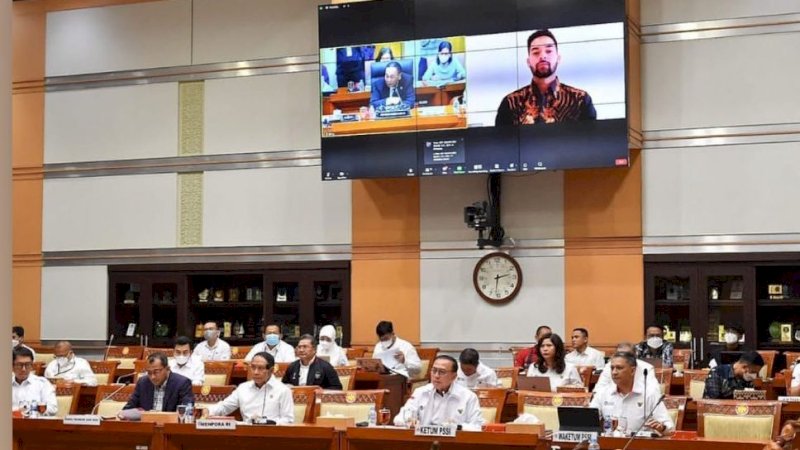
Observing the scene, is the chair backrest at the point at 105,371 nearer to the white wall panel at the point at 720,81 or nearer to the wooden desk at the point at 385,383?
the wooden desk at the point at 385,383

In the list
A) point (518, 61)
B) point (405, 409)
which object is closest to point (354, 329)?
point (518, 61)

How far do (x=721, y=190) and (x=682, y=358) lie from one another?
2.35 meters

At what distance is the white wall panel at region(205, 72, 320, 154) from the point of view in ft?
53.9

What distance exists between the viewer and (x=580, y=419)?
22.9 ft

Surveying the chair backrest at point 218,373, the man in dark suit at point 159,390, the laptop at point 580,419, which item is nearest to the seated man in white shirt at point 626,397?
the laptop at point 580,419

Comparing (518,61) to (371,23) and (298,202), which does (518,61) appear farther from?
(298,202)

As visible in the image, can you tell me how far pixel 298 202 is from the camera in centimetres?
1644

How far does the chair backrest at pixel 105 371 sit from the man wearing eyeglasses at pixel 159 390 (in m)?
3.47

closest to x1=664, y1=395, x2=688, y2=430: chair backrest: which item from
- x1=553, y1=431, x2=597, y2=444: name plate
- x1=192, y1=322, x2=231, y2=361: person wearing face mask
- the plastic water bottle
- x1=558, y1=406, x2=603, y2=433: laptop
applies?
x1=558, y1=406, x2=603, y2=433: laptop

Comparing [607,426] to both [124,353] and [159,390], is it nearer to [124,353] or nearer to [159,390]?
[159,390]

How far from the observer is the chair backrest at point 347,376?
12.1 meters

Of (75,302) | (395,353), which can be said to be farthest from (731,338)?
(75,302)

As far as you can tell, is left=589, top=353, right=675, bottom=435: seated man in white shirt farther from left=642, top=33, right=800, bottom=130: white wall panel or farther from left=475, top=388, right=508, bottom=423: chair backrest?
left=642, top=33, right=800, bottom=130: white wall panel

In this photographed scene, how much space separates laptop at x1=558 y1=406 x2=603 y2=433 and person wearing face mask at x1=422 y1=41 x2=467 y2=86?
25.1 feet
